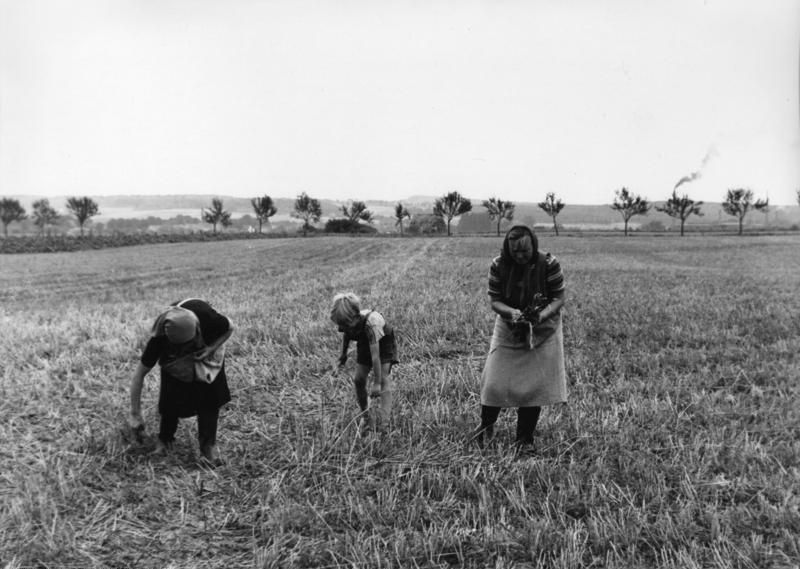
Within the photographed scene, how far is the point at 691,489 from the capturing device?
3.47 metres

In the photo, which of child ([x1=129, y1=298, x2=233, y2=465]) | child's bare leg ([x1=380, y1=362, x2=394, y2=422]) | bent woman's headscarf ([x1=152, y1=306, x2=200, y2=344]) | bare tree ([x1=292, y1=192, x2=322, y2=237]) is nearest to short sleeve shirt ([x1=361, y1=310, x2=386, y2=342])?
child's bare leg ([x1=380, y1=362, x2=394, y2=422])

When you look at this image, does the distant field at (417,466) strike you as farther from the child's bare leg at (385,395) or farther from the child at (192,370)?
the child at (192,370)

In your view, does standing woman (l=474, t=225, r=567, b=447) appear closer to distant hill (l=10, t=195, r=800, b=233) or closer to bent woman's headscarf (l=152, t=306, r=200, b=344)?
bent woman's headscarf (l=152, t=306, r=200, b=344)

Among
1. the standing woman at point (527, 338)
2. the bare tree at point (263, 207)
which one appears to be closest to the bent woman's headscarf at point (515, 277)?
the standing woman at point (527, 338)

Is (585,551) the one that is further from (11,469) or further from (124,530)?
(11,469)

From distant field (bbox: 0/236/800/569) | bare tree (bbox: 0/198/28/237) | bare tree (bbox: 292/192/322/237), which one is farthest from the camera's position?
bare tree (bbox: 292/192/322/237)

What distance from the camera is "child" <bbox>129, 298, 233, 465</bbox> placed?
3746 millimetres

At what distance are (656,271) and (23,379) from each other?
18.7 m

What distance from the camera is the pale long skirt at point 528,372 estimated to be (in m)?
4.13

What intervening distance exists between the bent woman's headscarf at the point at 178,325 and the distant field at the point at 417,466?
3.31ft

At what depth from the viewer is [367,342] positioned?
4.44 metres

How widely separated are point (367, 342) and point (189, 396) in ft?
4.57

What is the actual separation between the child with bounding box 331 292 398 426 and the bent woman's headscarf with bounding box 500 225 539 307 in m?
1.03

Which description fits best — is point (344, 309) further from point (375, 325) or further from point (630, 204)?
point (630, 204)
